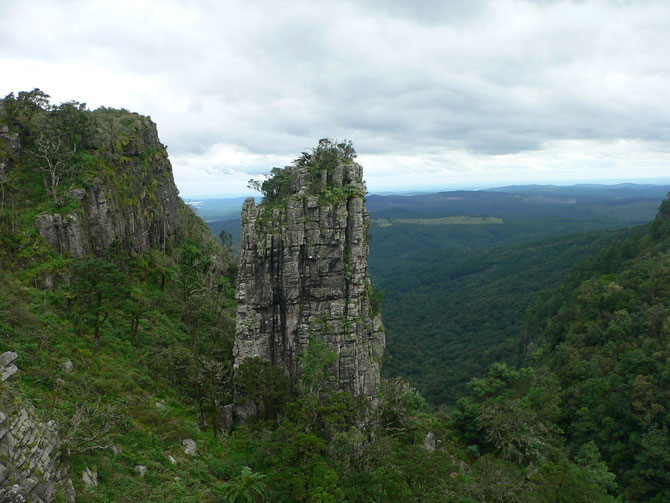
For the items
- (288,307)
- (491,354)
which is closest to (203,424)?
(288,307)

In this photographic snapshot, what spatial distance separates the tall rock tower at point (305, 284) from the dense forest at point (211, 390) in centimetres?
230

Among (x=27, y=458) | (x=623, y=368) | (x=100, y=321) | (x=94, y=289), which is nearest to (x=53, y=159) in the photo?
(x=94, y=289)

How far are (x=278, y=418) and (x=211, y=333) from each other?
1566cm

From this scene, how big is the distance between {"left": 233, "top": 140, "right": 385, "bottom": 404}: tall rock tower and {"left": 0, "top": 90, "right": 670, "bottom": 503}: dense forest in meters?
2.30

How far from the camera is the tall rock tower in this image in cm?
3331

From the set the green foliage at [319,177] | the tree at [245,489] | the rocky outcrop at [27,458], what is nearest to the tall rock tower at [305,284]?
the green foliage at [319,177]

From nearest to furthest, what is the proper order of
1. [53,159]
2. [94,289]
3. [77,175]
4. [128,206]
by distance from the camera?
[94,289], [53,159], [77,175], [128,206]

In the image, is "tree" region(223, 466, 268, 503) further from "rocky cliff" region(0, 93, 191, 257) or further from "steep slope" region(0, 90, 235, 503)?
"rocky cliff" region(0, 93, 191, 257)

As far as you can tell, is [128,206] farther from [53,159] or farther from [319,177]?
[319,177]

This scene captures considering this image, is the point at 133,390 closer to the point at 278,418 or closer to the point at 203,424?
the point at 203,424

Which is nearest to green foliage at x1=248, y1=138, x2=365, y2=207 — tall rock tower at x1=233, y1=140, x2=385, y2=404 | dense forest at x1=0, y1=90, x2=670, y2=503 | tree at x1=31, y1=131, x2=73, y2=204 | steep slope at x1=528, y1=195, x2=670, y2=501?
tall rock tower at x1=233, y1=140, x2=385, y2=404

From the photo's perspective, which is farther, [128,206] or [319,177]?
[128,206]

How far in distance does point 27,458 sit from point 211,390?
1442cm

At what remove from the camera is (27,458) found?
15.9 metres
